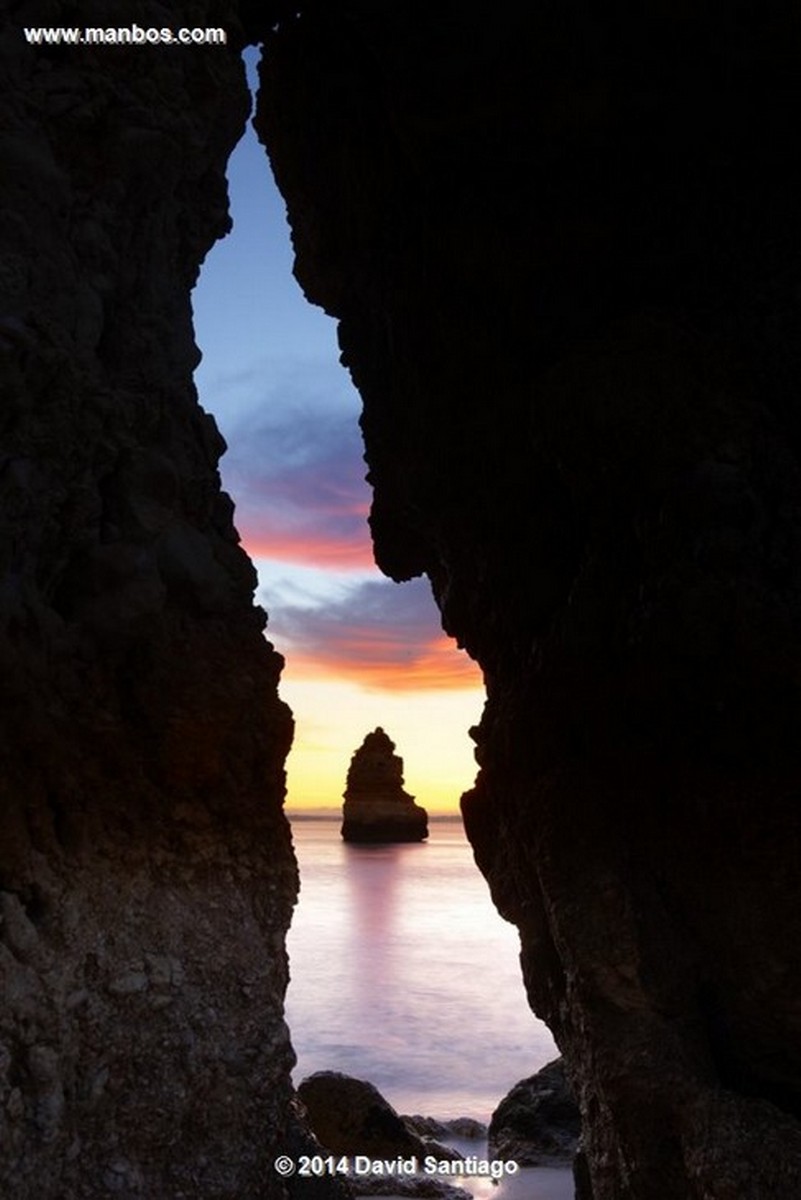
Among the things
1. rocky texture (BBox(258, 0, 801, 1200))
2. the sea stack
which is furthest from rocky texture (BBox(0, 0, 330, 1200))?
the sea stack

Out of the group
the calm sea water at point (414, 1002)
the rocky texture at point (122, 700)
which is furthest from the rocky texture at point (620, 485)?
the calm sea water at point (414, 1002)

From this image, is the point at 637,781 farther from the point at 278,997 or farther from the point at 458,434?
the point at 458,434

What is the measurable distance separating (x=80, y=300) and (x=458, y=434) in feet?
14.2

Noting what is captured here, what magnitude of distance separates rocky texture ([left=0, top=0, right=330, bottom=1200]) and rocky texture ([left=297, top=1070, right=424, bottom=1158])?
193 inches

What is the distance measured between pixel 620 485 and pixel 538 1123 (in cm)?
740

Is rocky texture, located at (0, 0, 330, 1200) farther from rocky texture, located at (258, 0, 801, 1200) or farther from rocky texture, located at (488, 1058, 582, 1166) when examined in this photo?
rocky texture, located at (488, 1058, 582, 1166)

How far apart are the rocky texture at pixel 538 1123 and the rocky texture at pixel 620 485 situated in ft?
10.4

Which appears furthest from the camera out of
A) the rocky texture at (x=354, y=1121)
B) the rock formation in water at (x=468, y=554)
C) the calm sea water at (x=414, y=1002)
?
the calm sea water at (x=414, y=1002)

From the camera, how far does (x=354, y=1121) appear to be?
9.99 meters

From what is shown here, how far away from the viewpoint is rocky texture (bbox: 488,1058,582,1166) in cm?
1043

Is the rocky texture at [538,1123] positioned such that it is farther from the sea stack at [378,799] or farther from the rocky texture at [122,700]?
the sea stack at [378,799]

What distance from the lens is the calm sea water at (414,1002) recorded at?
1716 centimetres

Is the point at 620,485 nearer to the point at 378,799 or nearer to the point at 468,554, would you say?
the point at 468,554

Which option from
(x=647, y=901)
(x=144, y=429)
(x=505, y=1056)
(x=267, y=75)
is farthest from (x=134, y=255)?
(x=505, y=1056)
